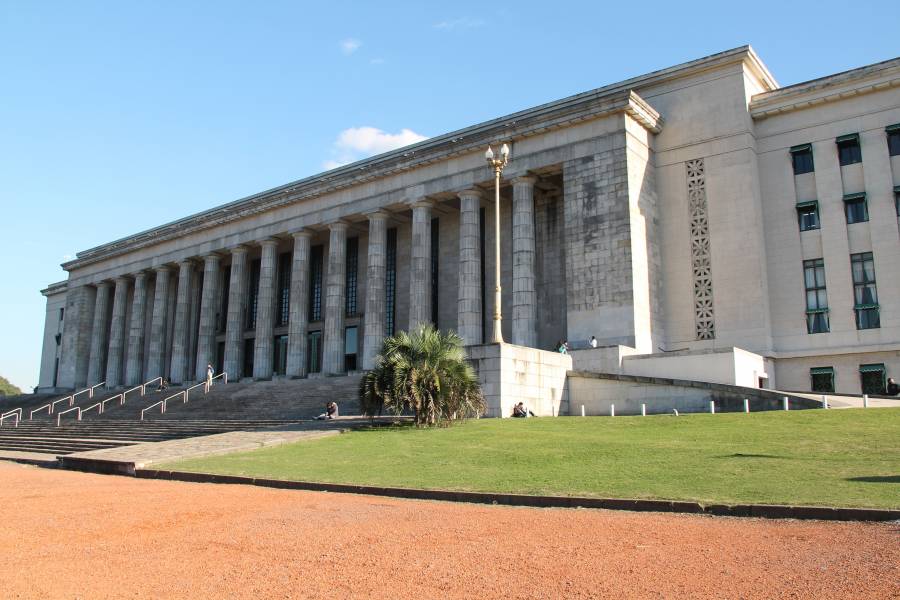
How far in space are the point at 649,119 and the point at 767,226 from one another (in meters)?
7.34

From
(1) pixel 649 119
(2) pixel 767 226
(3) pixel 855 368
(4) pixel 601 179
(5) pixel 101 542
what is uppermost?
(1) pixel 649 119

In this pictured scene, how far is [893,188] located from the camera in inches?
1251

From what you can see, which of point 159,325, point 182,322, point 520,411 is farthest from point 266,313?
point 520,411

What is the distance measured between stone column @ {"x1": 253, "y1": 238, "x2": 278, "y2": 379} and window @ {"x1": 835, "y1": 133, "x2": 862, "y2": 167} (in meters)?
32.3

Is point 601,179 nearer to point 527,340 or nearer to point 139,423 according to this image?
point 527,340

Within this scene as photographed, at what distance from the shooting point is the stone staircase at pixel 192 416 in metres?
26.6

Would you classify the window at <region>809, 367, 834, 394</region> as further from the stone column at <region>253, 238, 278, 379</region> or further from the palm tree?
the stone column at <region>253, 238, 278, 379</region>

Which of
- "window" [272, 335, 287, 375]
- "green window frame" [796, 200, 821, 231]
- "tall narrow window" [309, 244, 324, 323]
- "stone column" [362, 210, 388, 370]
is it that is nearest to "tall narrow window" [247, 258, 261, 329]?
"window" [272, 335, 287, 375]

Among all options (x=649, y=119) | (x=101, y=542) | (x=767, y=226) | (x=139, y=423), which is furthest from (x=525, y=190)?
(x=101, y=542)

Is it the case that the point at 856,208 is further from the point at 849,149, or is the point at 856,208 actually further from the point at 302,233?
the point at 302,233

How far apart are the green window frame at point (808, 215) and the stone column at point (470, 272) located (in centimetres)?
1502

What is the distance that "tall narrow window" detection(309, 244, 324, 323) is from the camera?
49656 millimetres

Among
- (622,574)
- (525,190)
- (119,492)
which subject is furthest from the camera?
(525,190)

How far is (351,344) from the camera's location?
47406 mm
